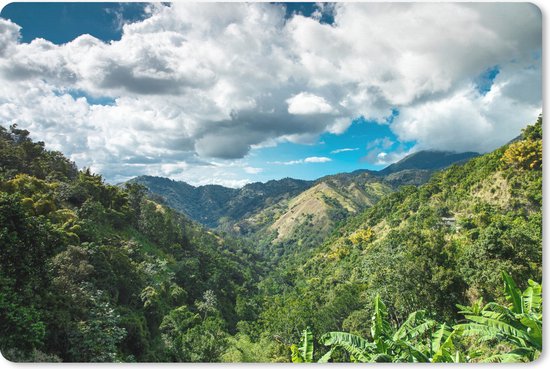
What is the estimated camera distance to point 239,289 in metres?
55.2

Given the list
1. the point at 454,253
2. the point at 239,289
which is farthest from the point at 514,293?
the point at 239,289

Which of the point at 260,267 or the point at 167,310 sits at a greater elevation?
the point at 167,310

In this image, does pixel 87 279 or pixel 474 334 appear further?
pixel 87 279

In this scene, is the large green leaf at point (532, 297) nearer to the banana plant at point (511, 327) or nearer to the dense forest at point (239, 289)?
the dense forest at point (239, 289)

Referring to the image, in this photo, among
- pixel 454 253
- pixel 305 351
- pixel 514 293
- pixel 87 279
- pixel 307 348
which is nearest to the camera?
pixel 514 293

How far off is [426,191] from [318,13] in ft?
170

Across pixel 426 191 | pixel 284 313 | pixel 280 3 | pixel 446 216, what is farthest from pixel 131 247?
pixel 426 191

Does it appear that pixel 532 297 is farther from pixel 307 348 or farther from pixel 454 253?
pixel 454 253

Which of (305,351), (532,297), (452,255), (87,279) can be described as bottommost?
(305,351)

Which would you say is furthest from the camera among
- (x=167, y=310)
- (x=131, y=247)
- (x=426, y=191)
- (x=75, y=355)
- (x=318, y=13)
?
(x=426, y=191)

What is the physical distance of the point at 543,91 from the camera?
786cm

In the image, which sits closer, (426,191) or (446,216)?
(446,216)

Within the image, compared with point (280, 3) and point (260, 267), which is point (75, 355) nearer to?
point (280, 3)

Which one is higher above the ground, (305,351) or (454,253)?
(454,253)
